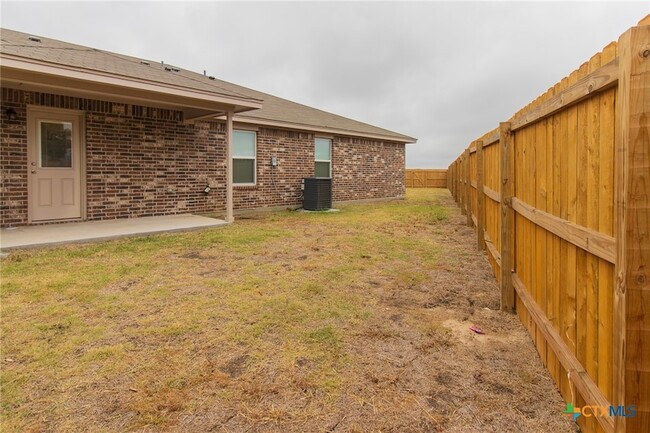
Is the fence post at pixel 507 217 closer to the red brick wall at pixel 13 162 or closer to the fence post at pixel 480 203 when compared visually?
the fence post at pixel 480 203

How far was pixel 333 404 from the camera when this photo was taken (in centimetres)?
208

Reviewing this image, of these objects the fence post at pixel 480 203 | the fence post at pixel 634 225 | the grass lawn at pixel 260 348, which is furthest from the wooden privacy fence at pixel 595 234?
the fence post at pixel 480 203

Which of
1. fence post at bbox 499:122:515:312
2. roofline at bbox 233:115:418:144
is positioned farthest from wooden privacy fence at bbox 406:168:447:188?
fence post at bbox 499:122:515:312

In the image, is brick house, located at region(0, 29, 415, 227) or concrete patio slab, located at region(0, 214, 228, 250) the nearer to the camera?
concrete patio slab, located at region(0, 214, 228, 250)

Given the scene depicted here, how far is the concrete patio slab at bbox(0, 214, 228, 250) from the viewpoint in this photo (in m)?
6.02

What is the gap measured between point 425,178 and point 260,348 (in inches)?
1201

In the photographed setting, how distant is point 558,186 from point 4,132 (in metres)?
8.95

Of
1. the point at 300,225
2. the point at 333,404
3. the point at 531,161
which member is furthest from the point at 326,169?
the point at 333,404

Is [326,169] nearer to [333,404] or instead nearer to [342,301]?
[342,301]

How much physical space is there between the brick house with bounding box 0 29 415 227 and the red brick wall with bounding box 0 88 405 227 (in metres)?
0.02

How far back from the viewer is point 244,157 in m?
11.1

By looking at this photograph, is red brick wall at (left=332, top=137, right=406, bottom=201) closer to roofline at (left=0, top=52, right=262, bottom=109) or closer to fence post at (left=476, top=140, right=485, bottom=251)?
roofline at (left=0, top=52, right=262, bottom=109)

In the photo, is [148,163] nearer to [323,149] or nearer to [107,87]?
[107,87]

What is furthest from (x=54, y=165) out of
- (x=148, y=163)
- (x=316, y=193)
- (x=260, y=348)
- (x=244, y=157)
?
(x=260, y=348)
